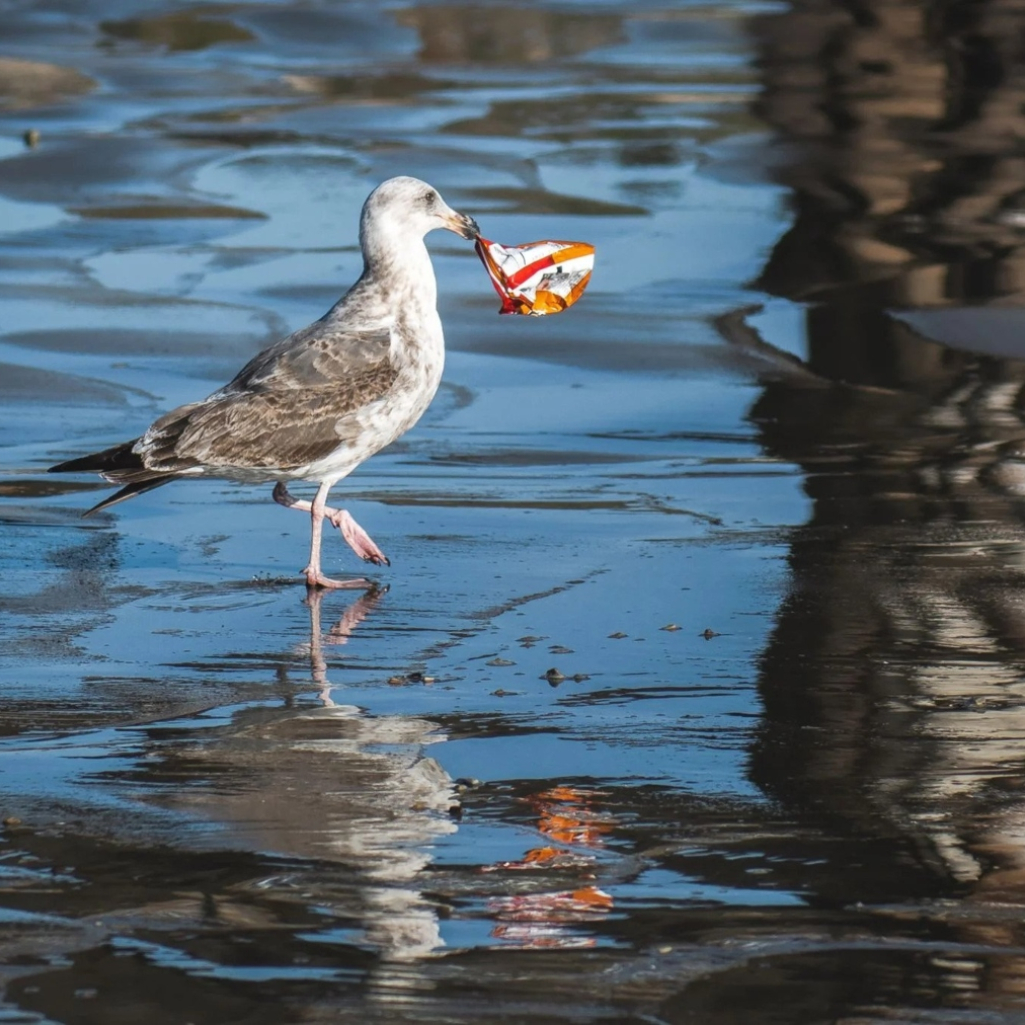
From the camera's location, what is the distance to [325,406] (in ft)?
24.0

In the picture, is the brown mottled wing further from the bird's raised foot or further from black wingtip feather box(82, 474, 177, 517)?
the bird's raised foot

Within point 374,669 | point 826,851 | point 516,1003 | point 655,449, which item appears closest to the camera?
point 516,1003

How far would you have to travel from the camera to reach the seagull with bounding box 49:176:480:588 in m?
7.23

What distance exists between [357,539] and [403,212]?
1.30 m

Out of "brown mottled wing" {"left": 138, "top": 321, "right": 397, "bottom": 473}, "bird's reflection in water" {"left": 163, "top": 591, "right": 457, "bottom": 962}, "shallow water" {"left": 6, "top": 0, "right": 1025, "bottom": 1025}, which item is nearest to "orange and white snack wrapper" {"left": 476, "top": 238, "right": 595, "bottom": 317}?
"brown mottled wing" {"left": 138, "top": 321, "right": 397, "bottom": 473}

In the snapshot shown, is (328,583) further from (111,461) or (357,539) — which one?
(111,461)

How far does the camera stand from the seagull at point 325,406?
285 inches

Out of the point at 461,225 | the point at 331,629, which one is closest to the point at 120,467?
the point at 331,629

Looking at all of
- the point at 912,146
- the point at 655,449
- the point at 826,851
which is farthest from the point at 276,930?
the point at 912,146

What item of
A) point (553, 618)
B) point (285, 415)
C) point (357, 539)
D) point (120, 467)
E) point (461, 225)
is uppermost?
point (461, 225)

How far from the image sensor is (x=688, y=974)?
411cm

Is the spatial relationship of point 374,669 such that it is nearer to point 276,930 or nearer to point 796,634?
point 796,634

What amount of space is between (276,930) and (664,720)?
65.3 inches

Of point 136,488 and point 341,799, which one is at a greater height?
point 136,488
